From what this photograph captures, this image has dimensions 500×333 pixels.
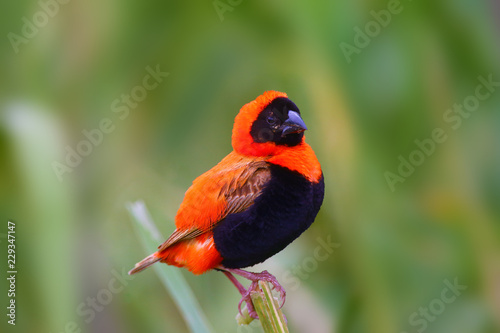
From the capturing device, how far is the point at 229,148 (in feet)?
4.83

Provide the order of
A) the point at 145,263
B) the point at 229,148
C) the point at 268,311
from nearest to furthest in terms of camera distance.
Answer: the point at 268,311 → the point at 145,263 → the point at 229,148

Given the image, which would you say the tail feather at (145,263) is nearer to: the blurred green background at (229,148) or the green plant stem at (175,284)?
the green plant stem at (175,284)

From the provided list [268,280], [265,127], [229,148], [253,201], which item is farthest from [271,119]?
[229,148]

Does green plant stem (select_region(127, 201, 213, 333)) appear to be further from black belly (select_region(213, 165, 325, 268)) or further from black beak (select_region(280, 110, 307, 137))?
black beak (select_region(280, 110, 307, 137))

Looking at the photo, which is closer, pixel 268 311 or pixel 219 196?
pixel 268 311

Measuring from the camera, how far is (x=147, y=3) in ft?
5.73

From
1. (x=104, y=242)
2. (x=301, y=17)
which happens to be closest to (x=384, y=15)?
(x=301, y=17)

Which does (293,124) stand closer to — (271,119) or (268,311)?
(271,119)

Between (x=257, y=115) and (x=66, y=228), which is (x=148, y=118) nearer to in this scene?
(x=66, y=228)

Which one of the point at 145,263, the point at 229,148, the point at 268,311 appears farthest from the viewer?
the point at 229,148

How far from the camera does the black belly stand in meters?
0.90

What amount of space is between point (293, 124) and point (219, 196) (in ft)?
0.50

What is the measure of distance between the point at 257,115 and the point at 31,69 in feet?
2.83

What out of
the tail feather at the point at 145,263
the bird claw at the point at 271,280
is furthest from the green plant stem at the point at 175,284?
the bird claw at the point at 271,280
